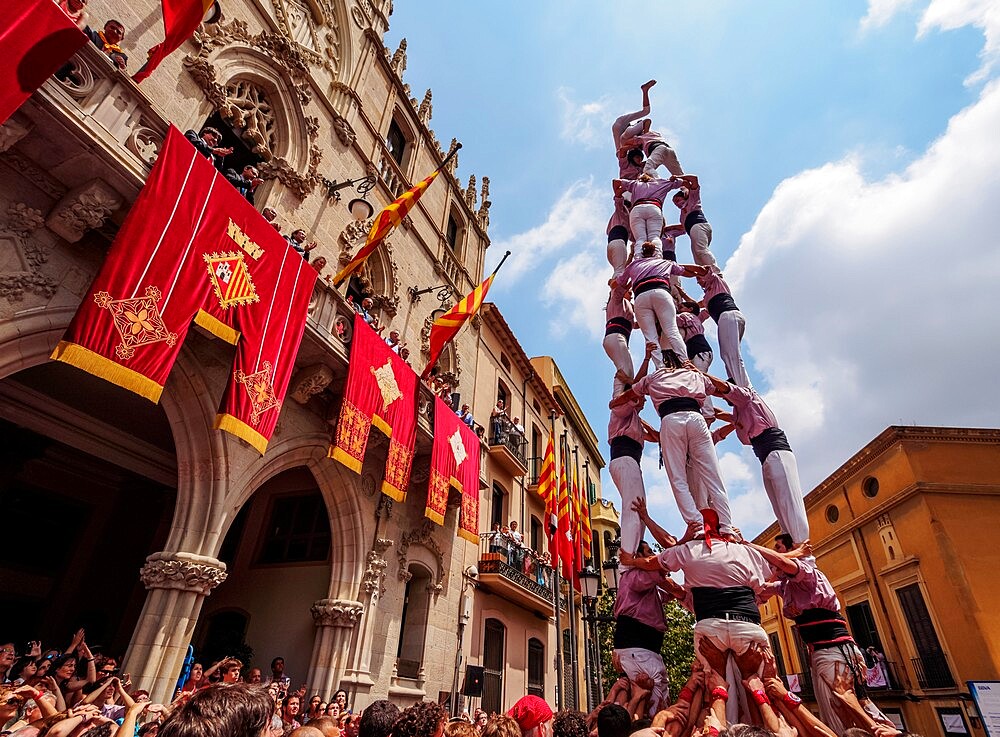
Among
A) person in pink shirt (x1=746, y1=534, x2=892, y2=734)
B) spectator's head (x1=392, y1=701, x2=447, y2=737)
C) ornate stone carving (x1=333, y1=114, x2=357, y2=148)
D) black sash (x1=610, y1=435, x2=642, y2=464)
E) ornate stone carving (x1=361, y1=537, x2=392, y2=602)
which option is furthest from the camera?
ornate stone carving (x1=333, y1=114, x2=357, y2=148)

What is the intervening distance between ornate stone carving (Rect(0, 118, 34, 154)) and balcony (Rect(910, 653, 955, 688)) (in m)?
23.3

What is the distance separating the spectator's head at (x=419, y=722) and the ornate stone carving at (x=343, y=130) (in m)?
12.7

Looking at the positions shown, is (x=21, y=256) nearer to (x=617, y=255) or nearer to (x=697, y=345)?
(x=617, y=255)

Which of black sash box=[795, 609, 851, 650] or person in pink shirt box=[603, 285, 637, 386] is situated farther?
person in pink shirt box=[603, 285, 637, 386]

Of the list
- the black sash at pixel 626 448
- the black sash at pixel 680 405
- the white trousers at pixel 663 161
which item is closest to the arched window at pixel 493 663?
the black sash at pixel 626 448

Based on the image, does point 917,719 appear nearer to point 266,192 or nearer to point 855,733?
point 855,733

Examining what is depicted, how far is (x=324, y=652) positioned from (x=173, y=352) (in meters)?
6.31

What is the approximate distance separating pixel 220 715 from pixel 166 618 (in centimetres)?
614

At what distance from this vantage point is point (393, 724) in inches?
120

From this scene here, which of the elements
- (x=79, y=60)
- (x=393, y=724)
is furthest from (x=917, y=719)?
(x=79, y=60)

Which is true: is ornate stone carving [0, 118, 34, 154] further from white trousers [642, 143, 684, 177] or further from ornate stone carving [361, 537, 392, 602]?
ornate stone carving [361, 537, 392, 602]

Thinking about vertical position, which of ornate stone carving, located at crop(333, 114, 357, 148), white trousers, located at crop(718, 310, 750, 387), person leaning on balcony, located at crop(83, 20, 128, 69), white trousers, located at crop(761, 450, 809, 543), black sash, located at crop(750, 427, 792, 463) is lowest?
white trousers, located at crop(761, 450, 809, 543)

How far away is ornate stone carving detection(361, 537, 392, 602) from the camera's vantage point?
33.3ft

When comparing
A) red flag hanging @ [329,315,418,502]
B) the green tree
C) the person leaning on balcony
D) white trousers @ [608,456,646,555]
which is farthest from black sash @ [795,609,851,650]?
the green tree
